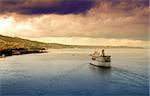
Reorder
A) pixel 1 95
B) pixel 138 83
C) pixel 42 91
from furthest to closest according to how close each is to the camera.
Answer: pixel 138 83
pixel 42 91
pixel 1 95

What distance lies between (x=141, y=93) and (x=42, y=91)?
45.5ft

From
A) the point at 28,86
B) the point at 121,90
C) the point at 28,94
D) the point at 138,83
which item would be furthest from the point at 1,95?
the point at 138,83

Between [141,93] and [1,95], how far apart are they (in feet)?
62.6

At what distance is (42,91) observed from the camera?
130 ft

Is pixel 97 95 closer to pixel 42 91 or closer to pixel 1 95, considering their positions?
pixel 42 91

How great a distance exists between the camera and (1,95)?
1464 inches

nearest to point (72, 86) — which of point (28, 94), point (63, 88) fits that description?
point (63, 88)

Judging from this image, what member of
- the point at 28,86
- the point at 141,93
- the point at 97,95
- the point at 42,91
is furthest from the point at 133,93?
the point at 28,86

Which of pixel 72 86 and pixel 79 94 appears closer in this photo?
pixel 79 94

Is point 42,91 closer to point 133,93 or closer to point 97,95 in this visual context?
point 97,95

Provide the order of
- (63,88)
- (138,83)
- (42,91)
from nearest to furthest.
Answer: (42,91) → (63,88) → (138,83)

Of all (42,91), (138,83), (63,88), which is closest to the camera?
(42,91)

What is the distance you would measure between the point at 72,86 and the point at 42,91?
615cm

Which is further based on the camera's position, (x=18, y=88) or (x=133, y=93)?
(x=18, y=88)
